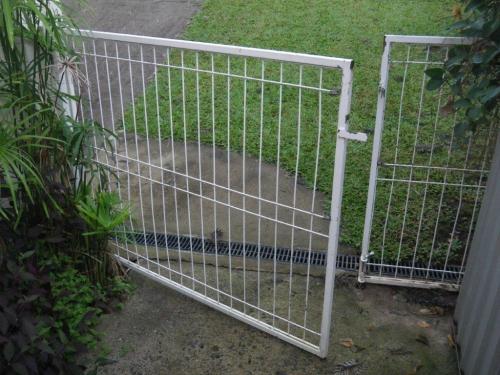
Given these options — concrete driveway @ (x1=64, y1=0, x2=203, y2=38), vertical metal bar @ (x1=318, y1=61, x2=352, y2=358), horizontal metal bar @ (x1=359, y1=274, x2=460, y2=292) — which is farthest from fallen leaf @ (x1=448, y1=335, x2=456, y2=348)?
concrete driveway @ (x1=64, y1=0, x2=203, y2=38)

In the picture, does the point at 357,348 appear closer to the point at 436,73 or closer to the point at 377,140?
the point at 377,140

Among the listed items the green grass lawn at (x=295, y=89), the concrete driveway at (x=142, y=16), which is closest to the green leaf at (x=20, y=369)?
the green grass lawn at (x=295, y=89)

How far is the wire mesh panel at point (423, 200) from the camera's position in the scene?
296 cm

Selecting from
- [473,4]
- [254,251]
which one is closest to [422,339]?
[254,251]

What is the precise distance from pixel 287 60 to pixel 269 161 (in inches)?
90.3

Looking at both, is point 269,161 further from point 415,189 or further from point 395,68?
point 395,68

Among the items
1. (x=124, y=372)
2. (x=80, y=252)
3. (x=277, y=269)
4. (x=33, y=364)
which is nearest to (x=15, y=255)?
(x=80, y=252)

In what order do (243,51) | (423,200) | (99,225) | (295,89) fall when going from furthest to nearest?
1. (295,89)
2. (423,200)
3. (99,225)
4. (243,51)

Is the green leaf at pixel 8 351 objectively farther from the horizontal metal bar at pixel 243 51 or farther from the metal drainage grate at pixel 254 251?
the horizontal metal bar at pixel 243 51

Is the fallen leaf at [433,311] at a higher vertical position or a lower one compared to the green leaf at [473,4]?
lower

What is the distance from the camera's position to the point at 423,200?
341 cm

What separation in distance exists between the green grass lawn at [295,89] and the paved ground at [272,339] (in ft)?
1.95

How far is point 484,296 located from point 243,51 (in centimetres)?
159

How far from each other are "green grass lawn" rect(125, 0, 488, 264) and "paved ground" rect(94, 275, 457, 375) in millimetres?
595
